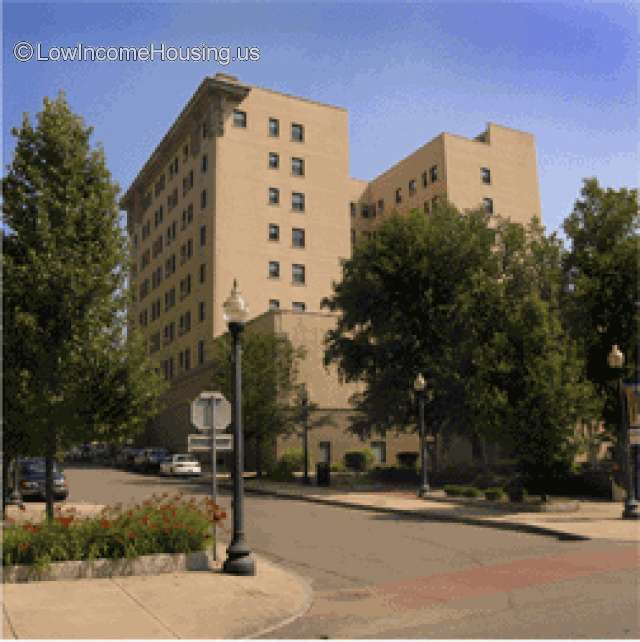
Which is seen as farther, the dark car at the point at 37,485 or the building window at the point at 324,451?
the building window at the point at 324,451

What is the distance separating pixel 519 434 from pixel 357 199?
59.8 metres

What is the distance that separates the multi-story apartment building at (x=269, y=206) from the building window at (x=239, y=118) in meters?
0.11

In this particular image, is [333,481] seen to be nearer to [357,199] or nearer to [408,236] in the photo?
[408,236]

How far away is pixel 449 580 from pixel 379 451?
4048 cm

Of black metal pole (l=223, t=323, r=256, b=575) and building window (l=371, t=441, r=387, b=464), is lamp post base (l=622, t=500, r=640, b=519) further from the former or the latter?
building window (l=371, t=441, r=387, b=464)

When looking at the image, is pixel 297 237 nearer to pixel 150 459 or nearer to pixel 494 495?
pixel 150 459

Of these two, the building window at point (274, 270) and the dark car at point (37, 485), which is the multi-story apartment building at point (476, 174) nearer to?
the building window at point (274, 270)

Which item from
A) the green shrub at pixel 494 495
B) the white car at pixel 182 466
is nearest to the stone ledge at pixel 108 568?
the green shrub at pixel 494 495

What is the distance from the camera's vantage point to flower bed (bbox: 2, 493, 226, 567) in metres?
11.7

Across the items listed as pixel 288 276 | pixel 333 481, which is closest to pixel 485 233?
pixel 333 481

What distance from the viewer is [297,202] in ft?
201

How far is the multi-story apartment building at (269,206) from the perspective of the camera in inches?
2253

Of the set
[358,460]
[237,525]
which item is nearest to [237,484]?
[237,525]

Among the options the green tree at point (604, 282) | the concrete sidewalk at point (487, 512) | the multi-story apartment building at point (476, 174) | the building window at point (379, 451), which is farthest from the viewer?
the multi-story apartment building at point (476, 174)
